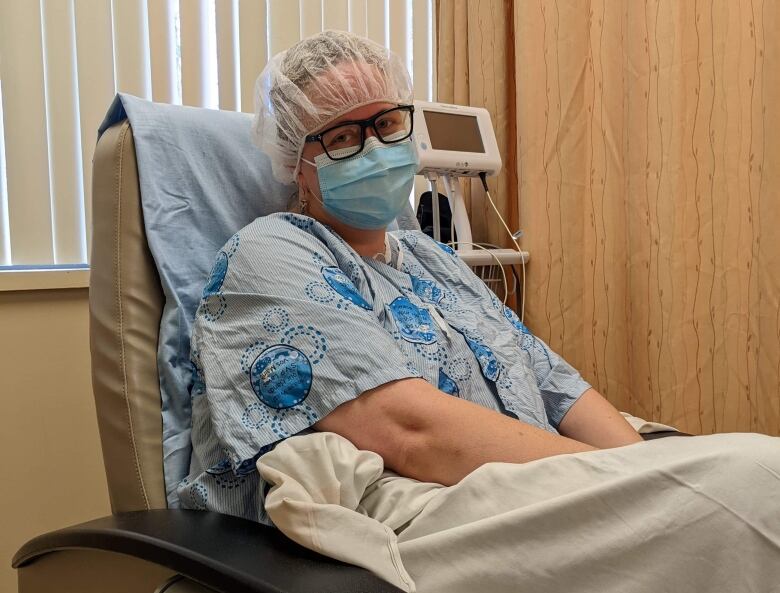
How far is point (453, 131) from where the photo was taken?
192 cm

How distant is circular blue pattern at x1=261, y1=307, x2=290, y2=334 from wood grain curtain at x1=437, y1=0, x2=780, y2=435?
1166 mm

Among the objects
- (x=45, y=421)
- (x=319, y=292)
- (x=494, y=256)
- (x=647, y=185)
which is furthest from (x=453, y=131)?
(x=45, y=421)

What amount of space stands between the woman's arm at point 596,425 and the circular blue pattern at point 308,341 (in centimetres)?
60

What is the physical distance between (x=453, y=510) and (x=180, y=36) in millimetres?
1607

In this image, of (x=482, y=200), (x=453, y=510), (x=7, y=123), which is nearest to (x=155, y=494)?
(x=453, y=510)

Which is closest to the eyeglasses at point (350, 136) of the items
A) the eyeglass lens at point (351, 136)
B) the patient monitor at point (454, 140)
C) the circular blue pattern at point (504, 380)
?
the eyeglass lens at point (351, 136)

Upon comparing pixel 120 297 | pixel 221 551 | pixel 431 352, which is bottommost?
pixel 221 551

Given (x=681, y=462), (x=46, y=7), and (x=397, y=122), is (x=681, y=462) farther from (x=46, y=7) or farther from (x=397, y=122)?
(x=46, y=7)

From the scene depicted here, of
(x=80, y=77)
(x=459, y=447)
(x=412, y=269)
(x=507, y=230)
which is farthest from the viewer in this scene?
(x=507, y=230)

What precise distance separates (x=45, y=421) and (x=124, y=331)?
779mm

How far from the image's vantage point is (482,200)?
7.34 feet

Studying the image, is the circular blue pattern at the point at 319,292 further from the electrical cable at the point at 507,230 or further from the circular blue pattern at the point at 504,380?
the electrical cable at the point at 507,230

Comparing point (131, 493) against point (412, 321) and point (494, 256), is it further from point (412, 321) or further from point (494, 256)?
point (494, 256)

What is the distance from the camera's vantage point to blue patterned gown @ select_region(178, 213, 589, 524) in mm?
921
